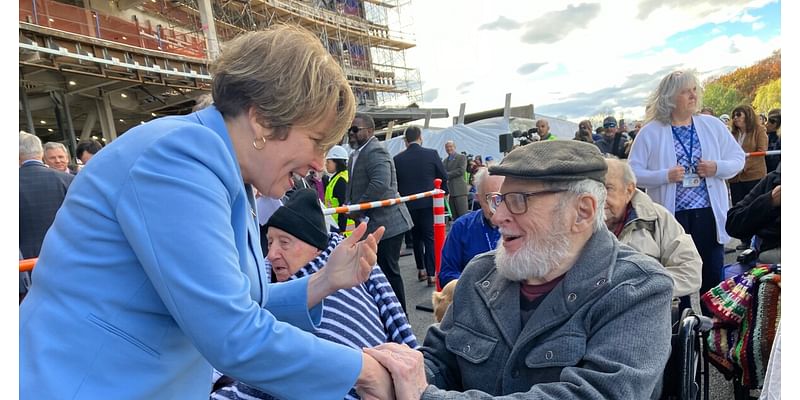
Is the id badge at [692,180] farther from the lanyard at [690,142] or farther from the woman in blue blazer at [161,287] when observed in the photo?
the woman in blue blazer at [161,287]

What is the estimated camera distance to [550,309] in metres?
1.62

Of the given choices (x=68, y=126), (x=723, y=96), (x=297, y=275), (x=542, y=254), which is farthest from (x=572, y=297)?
(x=723, y=96)

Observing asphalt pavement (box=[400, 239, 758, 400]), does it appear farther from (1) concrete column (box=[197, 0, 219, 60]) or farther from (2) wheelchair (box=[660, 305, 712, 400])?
(1) concrete column (box=[197, 0, 219, 60])

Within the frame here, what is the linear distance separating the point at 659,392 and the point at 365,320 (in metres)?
1.09

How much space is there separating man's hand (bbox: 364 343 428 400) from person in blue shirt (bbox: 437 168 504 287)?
1.98m

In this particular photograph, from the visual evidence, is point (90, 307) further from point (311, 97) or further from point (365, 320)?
point (365, 320)

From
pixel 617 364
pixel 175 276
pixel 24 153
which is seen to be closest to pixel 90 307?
pixel 175 276

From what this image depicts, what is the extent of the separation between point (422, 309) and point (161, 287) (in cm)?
431

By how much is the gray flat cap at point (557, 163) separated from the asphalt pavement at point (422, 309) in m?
1.77

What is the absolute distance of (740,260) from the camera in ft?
10.1

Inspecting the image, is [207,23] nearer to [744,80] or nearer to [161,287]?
[161,287]

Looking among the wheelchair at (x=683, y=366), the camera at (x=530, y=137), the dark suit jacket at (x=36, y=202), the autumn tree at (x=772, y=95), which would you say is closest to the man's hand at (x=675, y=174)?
the autumn tree at (x=772, y=95)

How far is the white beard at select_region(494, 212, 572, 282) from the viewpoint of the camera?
175 centimetres

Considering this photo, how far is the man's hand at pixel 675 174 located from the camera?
3410mm
